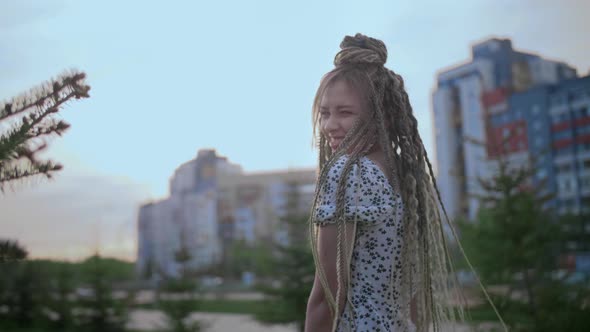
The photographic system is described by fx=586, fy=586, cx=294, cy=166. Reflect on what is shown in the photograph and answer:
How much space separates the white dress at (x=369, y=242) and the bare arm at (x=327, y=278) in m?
0.02

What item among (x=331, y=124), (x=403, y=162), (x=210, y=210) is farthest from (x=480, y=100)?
(x=331, y=124)

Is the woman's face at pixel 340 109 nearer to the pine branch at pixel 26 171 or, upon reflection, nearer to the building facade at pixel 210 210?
the pine branch at pixel 26 171

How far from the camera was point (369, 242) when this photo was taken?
4.96 feet

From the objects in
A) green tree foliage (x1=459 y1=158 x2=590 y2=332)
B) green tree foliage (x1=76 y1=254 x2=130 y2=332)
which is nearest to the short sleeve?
green tree foliage (x1=459 y1=158 x2=590 y2=332)

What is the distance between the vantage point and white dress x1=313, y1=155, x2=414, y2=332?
4.80ft

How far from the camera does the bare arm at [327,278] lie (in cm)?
144

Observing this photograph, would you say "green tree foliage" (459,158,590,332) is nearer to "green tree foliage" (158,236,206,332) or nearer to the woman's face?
"green tree foliage" (158,236,206,332)

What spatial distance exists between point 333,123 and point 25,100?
76 centimetres

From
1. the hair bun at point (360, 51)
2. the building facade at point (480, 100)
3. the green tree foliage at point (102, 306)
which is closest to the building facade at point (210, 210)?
the building facade at point (480, 100)

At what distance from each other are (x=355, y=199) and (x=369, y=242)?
0.45 ft

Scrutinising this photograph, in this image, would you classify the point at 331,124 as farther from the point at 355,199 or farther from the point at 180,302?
the point at 180,302

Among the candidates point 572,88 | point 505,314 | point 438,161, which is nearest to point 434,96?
point 438,161

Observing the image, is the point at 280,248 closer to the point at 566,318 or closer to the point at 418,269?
the point at 566,318

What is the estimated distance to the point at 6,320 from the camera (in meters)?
15.1
